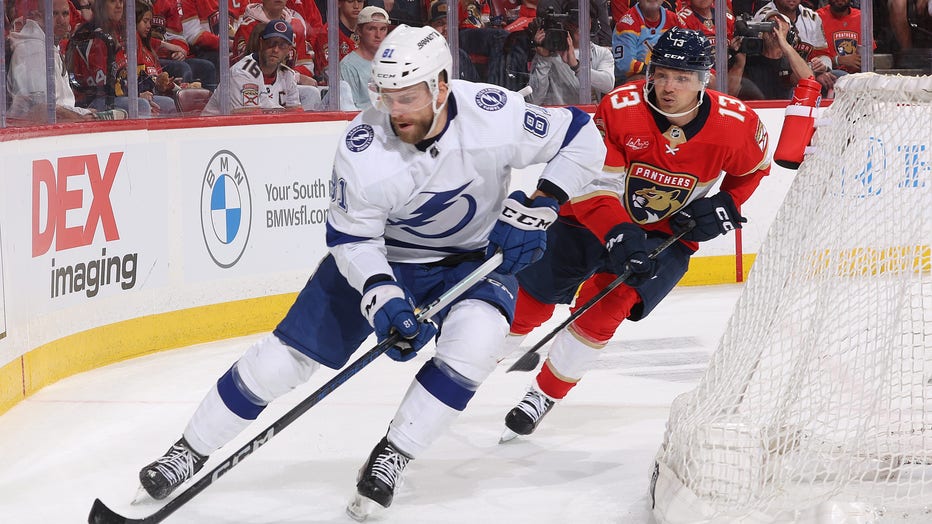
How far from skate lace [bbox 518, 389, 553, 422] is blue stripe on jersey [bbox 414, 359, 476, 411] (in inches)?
31.0

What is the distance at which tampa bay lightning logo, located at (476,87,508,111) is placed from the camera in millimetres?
2836

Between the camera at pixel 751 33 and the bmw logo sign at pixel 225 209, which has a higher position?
the camera at pixel 751 33

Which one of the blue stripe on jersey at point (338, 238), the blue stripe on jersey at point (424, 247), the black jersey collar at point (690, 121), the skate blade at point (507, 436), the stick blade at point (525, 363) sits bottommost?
the skate blade at point (507, 436)

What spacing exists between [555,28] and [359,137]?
12.1 ft

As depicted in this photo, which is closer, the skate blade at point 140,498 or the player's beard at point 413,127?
the player's beard at point 413,127

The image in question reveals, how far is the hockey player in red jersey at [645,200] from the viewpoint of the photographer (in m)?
3.36

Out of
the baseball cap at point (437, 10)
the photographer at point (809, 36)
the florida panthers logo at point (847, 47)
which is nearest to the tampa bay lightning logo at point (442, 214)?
the baseball cap at point (437, 10)

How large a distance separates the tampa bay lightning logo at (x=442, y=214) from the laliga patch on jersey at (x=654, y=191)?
0.83 m

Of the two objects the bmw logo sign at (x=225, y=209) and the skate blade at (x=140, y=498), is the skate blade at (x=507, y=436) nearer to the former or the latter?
the skate blade at (x=140, y=498)

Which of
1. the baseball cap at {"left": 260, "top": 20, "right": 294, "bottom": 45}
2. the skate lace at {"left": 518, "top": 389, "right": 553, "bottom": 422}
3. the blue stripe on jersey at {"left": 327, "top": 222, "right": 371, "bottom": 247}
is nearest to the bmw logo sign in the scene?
the baseball cap at {"left": 260, "top": 20, "right": 294, "bottom": 45}

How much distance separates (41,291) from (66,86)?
872 mm

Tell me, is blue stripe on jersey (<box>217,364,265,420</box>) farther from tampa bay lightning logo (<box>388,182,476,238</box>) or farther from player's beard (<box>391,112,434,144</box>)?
player's beard (<box>391,112,434,144</box>)

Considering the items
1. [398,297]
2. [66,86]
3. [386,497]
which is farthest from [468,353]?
[66,86]

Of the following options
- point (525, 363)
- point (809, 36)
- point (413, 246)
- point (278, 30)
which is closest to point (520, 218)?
point (413, 246)
